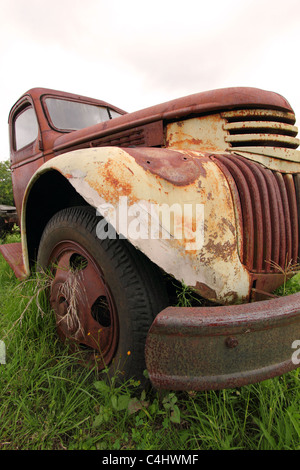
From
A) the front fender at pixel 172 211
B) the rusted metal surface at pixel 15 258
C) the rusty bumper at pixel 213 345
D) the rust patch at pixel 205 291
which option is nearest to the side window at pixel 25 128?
the rusted metal surface at pixel 15 258

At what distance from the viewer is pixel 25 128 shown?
2666 mm

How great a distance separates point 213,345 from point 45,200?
1.25m

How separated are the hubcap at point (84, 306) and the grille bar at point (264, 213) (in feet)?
1.97

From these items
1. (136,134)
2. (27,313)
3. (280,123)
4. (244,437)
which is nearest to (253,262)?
(244,437)

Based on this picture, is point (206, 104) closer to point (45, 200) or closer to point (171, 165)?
point (171, 165)

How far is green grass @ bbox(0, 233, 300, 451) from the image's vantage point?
854 millimetres

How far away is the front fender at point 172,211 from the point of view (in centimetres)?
89

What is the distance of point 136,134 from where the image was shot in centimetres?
162

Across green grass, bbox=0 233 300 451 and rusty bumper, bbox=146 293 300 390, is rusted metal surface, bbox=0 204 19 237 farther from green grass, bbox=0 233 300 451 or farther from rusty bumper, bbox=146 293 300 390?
rusty bumper, bbox=146 293 300 390

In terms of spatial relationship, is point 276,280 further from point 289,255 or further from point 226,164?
point 226,164

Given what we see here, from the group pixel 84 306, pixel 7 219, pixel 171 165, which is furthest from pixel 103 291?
pixel 7 219

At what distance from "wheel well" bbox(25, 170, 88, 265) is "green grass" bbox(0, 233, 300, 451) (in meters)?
0.78

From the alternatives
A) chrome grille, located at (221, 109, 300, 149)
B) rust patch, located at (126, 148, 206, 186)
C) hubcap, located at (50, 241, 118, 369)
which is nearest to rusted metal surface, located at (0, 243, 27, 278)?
hubcap, located at (50, 241, 118, 369)
